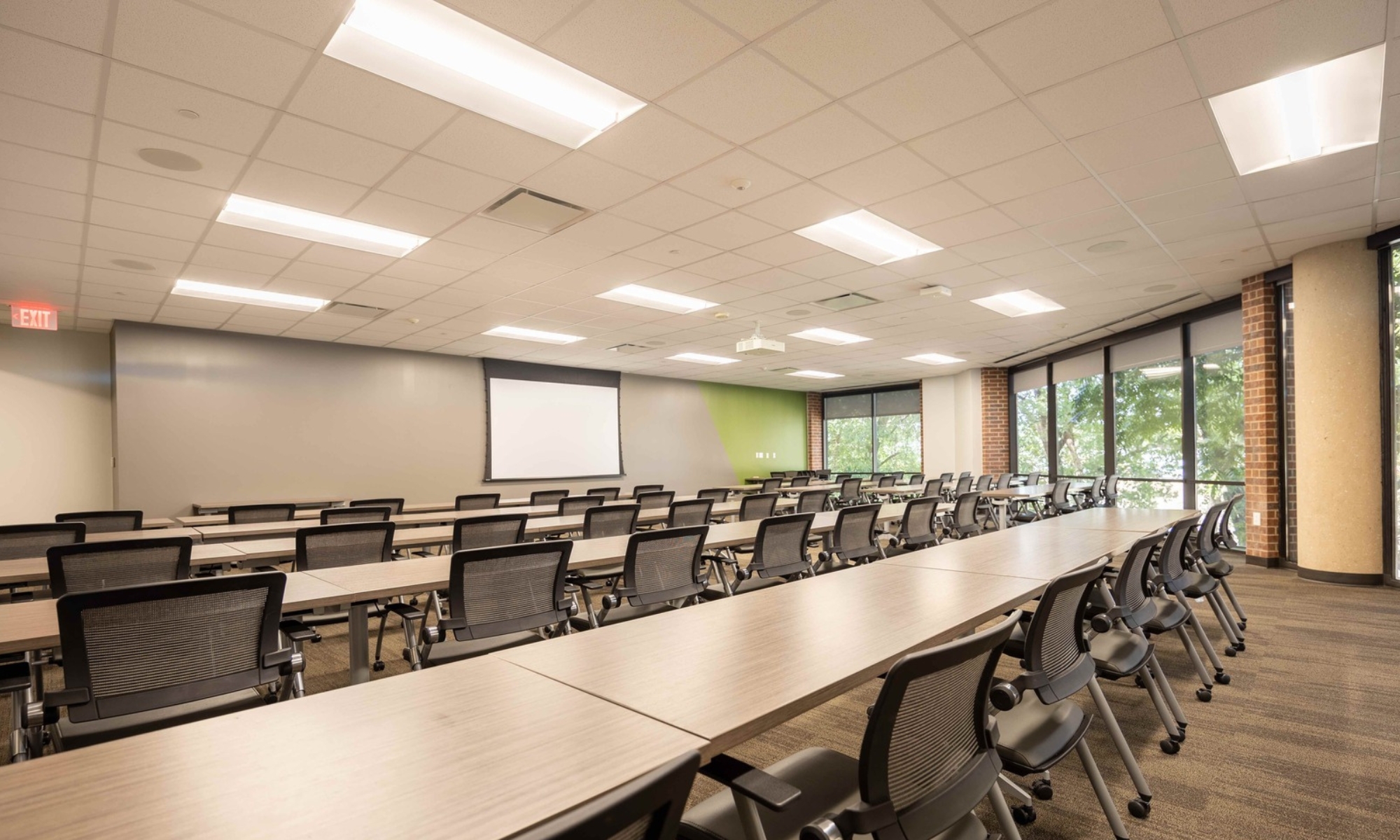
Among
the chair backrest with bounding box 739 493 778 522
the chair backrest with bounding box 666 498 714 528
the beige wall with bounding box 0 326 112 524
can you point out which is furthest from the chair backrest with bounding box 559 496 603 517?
the beige wall with bounding box 0 326 112 524

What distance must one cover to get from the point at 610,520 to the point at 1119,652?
10.6 feet

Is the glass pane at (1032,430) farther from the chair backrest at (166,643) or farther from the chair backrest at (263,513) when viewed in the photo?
the chair backrest at (166,643)

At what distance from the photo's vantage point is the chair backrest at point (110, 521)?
5121mm

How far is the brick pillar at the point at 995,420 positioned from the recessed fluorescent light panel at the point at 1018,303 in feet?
16.3

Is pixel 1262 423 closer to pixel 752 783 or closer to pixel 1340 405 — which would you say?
pixel 1340 405

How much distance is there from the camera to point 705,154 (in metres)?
3.61

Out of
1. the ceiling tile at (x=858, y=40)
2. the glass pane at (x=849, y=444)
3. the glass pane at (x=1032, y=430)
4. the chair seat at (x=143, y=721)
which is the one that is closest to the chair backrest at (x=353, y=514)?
the chair seat at (x=143, y=721)

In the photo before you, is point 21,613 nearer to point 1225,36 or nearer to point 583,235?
point 583,235

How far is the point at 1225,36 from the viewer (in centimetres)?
268

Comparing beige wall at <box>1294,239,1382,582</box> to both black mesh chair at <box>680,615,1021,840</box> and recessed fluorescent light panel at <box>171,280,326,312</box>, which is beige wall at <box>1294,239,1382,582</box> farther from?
recessed fluorescent light panel at <box>171,280,326,312</box>

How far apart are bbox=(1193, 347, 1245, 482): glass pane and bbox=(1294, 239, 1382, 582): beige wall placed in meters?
1.34

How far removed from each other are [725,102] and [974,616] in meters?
2.48

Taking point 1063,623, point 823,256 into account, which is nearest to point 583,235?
point 823,256

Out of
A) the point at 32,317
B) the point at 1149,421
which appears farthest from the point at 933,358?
the point at 32,317
